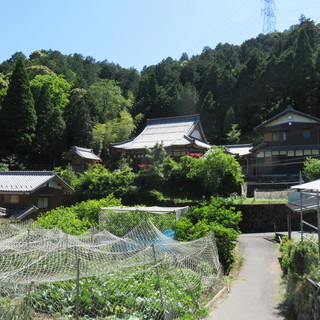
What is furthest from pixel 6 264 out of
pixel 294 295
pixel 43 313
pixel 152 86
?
pixel 152 86

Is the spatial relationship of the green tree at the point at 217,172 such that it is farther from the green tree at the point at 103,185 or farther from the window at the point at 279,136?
the window at the point at 279,136

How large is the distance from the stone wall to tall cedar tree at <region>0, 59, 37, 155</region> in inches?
941

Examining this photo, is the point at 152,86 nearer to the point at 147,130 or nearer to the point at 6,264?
the point at 147,130

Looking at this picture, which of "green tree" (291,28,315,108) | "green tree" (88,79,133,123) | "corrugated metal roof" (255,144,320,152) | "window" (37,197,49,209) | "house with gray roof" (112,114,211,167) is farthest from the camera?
"green tree" (88,79,133,123)

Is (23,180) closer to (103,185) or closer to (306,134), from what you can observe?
(103,185)

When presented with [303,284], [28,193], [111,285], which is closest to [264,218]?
[303,284]

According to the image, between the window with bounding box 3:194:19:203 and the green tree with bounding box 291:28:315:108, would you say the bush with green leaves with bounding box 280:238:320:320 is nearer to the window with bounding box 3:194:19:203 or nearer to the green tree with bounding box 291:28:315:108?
the window with bounding box 3:194:19:203

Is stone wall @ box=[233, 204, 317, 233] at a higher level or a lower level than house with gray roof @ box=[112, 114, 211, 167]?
lower

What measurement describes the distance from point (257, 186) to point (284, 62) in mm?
22906

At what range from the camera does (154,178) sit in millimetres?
23688

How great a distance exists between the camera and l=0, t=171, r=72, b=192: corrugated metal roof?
20125 millimetres

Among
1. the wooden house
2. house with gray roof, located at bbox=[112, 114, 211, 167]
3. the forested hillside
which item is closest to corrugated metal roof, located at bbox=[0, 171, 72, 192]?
house with gray roof, located at bbox=[112, 114, 211, 167]

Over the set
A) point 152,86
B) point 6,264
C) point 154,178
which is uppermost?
point 152,86

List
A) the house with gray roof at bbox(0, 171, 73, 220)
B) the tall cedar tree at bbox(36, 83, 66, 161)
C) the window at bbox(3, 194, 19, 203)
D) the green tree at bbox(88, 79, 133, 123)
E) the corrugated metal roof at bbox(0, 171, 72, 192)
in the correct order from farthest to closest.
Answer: the green tree at bbox(88, 79, 133, 123) → the tall cedar tree at bbox(36, 83, 66, 161) → the corrugated metal roof at bbox(0, 171, 72, 192) → the window at bbox(3, 194, 19, 203) → the house with gray roof at bbox(0, 171, 73, 220)
